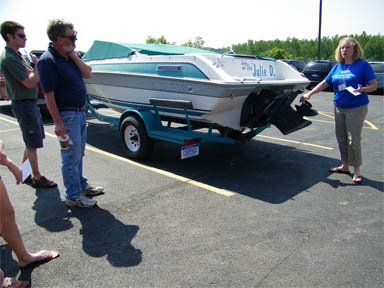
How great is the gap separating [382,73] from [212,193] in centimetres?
1636

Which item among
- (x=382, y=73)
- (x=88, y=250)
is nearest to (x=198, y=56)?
(x=88, y=250)

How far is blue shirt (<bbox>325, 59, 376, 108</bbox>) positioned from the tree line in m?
43.1

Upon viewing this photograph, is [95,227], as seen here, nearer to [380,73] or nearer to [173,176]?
[173,176]

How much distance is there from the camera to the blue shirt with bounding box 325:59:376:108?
15.3 feet

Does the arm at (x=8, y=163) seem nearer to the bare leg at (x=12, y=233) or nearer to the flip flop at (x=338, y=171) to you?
the bare leg at (x=12, y=233)

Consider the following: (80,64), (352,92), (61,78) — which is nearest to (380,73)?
(352,92)

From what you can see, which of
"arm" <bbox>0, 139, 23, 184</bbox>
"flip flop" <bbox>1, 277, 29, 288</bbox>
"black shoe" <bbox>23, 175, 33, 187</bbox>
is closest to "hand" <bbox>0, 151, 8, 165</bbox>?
"arm" <bbox>0, 139, 23, 184</bbox>

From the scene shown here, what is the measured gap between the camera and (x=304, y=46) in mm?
74375

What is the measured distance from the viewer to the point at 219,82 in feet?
15.0

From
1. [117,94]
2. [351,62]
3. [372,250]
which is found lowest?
[372,250]

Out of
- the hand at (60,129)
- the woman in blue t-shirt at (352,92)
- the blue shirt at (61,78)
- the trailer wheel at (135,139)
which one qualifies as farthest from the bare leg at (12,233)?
the woman in blue t-shirt at (352,92)

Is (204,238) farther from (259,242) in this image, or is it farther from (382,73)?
(382,73)

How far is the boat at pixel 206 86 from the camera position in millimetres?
4824

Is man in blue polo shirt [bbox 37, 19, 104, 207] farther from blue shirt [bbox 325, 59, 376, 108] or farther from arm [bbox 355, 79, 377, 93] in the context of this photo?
arm [bbox 355, 79, 377, 93]
